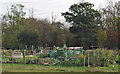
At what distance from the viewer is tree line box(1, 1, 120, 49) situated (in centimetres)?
1091

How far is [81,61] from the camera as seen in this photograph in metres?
13.1

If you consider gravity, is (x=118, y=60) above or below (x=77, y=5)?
below

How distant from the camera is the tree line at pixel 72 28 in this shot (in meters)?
10.9

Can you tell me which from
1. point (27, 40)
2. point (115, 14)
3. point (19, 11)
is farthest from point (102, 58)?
point (19, 11)

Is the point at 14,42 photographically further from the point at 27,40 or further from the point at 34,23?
the point at 34,23

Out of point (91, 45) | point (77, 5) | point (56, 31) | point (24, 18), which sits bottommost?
point (91, 45)

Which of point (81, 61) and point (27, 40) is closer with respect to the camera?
point (27, 40)

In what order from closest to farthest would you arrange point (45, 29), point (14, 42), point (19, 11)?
1. point (45, 29)
2. point (14, 42)
3. point (19, 11)

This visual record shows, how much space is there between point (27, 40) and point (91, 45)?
12.9ft

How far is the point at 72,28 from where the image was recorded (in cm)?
1116

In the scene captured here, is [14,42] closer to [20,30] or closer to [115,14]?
[20,30]

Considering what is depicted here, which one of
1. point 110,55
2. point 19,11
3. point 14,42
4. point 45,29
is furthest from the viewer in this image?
point 110,55

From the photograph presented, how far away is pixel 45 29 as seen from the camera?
10750mm

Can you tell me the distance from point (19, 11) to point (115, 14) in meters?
5.79
